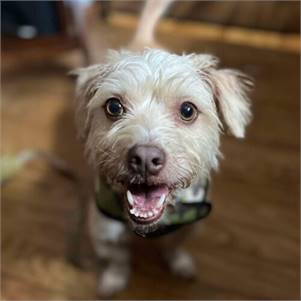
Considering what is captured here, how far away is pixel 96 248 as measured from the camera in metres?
1.44

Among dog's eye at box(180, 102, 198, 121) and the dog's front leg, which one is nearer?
dog's eye at box(180, 102, 198, 121)

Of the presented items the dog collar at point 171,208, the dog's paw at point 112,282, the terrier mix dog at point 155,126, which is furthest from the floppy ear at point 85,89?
the dog's paw at point 112,282

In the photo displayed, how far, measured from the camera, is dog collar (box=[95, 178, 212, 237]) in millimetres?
1227

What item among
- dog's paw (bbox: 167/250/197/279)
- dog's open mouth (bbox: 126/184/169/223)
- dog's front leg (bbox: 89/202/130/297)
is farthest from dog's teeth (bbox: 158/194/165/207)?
dog's paw (bbox: 167/250/197/279)

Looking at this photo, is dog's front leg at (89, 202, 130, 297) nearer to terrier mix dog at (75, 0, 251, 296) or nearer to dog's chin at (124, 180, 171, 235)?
terrier mix dog at (75, 0, 251, 296)

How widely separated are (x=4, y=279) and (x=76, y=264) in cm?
21

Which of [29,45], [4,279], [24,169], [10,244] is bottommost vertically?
[4,279]

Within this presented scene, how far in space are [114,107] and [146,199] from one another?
0.20 m

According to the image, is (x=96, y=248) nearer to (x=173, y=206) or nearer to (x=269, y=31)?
(x=173, y=206)

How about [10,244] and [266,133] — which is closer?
[10,244]

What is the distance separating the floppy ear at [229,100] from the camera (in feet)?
3.76

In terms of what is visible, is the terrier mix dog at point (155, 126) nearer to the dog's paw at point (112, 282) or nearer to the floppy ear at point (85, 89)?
the floppy ear at point (85, 89)

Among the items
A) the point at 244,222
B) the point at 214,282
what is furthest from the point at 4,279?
the point at 244,222

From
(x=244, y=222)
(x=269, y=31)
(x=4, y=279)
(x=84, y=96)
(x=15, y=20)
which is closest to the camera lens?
(x=84, y=96)
